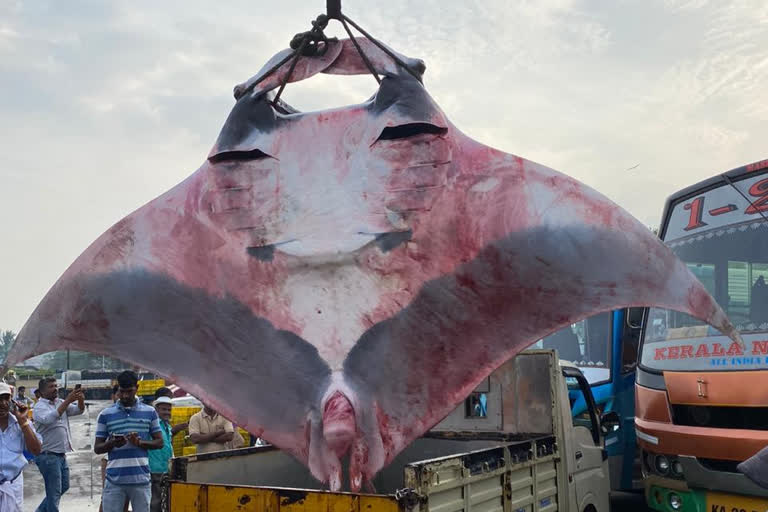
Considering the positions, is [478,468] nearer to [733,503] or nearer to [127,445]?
[733,503]

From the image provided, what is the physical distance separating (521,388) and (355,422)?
3.13 meters

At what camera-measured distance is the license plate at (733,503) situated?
16.8 feet

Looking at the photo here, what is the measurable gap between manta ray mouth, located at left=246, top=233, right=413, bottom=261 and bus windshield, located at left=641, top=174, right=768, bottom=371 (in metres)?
3.21

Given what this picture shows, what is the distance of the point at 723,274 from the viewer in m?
5.71

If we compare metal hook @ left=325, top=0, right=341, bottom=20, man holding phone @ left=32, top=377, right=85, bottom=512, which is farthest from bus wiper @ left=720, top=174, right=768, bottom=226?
man holding phone @ left=32, top=377, right=85, bottom=512

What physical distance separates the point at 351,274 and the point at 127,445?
12.3 ft

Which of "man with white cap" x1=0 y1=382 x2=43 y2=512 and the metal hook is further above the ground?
the metal hook

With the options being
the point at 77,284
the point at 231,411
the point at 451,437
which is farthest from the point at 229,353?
the point at 451,437

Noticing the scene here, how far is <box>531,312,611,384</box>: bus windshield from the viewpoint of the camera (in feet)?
28.4

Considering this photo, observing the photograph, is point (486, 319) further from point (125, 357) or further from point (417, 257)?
point (125, 357)

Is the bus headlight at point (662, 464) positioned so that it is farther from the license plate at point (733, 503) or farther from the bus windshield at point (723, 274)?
the bus windshield at point (723, 274)

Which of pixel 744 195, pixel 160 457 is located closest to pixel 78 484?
pixel 160 457

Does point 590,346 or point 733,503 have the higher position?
point 590,346

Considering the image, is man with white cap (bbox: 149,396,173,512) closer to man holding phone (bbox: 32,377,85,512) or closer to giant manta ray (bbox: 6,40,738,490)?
man holding phone (bbox: 32,377,85,512)
